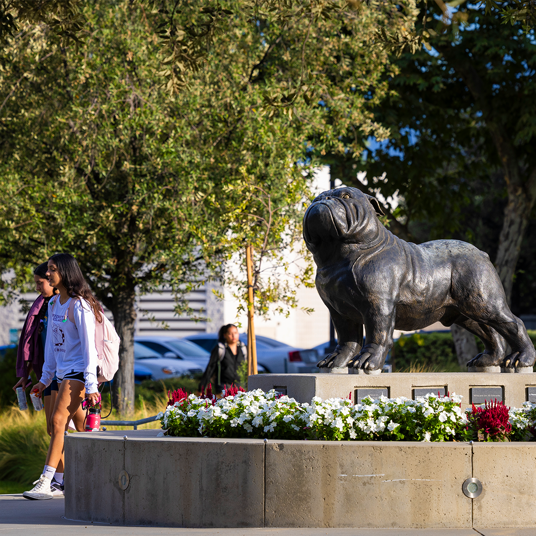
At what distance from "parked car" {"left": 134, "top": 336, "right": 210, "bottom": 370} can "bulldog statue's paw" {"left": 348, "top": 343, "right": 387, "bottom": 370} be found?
15.6 metres

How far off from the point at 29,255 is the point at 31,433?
12.1 feet

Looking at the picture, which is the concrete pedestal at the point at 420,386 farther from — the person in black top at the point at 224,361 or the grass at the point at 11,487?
the grass at the point at 11,487

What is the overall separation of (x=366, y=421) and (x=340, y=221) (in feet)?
6.20

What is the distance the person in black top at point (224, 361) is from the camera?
1069cm

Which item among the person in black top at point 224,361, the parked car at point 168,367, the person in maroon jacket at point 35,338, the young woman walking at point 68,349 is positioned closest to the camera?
the young woman walking at point 68,349

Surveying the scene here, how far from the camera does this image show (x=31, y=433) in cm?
1050

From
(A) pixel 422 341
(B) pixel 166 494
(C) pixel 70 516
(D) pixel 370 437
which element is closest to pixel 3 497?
(C) pixel 70 516

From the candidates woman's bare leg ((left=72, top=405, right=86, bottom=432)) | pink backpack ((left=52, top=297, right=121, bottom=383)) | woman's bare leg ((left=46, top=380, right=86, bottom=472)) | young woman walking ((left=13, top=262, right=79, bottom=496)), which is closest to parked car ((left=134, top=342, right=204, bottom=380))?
young woman walking ((left=13, top=262, right=79, bottom=496))

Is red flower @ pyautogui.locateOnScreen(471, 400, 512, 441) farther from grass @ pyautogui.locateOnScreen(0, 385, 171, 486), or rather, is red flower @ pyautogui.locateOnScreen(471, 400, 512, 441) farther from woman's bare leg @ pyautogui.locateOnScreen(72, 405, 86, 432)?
grass @ pyautogui.locateOnScreen(0, 385, 171, 486)

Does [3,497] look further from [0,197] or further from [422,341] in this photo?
[422,341]

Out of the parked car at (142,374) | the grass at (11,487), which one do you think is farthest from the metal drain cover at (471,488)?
the parked car at (142,374)

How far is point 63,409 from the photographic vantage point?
21.8ft

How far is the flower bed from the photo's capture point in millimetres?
5457

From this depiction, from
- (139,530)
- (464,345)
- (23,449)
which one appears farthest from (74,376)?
(464,345)
